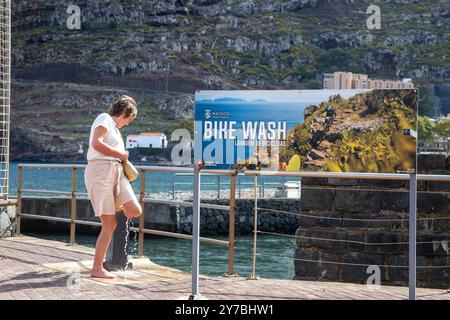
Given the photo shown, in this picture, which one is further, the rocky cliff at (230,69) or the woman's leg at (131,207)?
the rocky cliff at (230,69)

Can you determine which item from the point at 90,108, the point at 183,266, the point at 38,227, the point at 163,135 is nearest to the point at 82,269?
the point at 183,266

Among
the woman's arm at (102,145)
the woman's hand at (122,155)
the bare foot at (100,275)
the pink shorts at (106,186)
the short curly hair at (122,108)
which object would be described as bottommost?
the bare foot at (100,275)

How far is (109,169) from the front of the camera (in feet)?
27.3

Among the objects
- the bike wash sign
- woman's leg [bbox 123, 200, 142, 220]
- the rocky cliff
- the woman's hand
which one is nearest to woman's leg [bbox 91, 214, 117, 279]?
woman's leg [bbox 123, 200, 142, 220]

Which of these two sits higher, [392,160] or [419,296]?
[392,160]

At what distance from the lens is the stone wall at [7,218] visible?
13239 millimetres

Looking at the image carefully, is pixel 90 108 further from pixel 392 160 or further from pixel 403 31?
pixel 392 160

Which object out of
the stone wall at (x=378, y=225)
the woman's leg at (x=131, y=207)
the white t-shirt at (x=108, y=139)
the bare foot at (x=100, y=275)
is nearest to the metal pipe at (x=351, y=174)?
the woman's leg at (x=131, y=207)

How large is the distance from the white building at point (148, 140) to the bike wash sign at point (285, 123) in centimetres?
14148

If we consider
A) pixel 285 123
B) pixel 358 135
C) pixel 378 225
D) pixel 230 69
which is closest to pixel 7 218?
pixel 378 225

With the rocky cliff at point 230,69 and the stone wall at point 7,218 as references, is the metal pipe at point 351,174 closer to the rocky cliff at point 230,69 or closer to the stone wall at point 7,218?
the stone wall at point 7,218

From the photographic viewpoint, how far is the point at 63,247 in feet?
38.3

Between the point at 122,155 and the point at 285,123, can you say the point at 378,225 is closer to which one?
the point at 285,123

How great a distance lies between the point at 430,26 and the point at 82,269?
18363 centimetres
